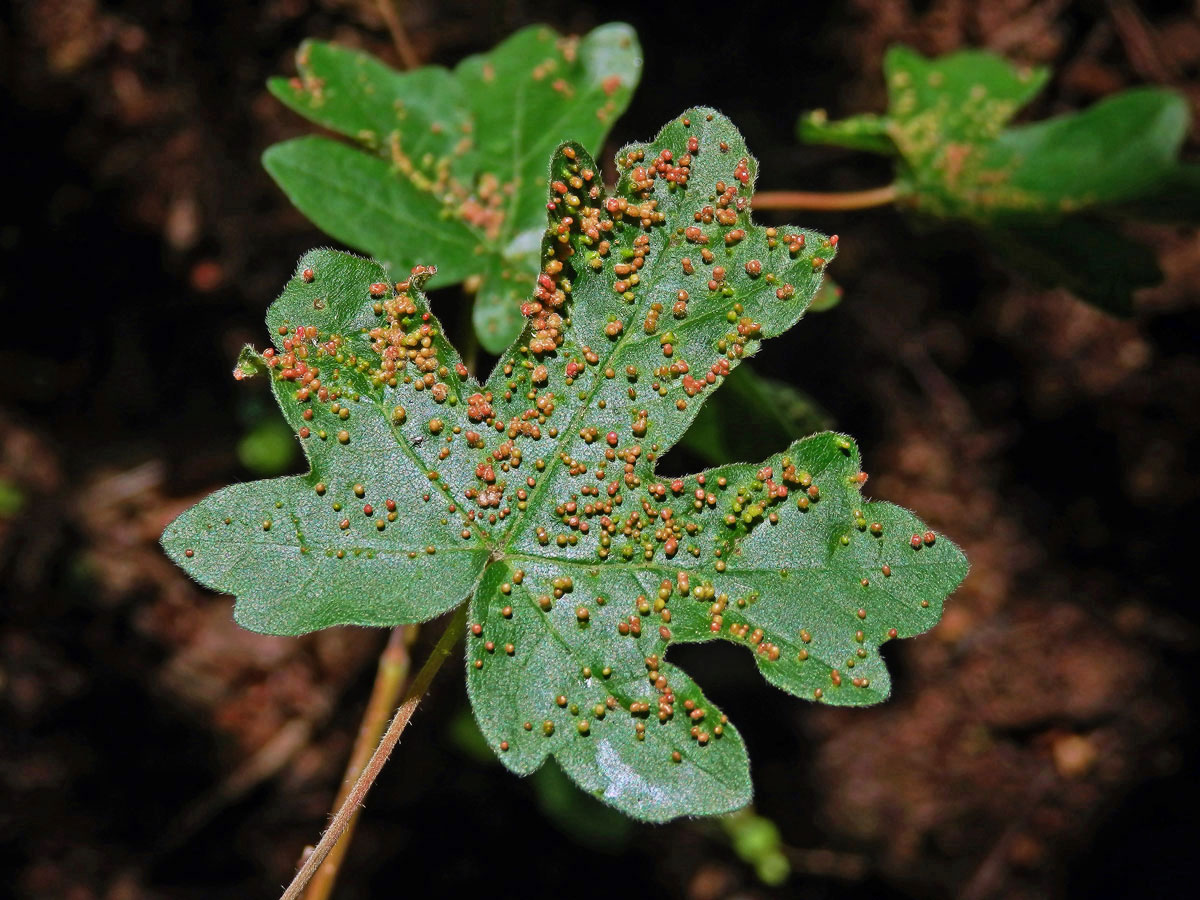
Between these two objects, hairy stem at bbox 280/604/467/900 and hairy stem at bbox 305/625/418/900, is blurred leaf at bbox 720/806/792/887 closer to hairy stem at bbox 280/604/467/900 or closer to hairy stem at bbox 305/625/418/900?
hairy stem at bbox 305/625/418/900

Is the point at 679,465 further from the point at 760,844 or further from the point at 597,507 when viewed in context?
the point at 760,844

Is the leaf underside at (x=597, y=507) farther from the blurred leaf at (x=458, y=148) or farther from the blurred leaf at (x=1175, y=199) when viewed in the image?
the blurred leaf at (x=1175, y=199)

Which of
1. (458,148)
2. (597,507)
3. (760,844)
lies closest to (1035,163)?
(458,148)

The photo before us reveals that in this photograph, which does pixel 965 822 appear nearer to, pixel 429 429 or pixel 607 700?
pixel 607 700

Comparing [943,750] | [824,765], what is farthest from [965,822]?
[824,765]

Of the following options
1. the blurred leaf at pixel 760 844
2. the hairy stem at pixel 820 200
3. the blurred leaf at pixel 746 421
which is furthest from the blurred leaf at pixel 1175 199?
the blurred leaf at pixel 760 844
